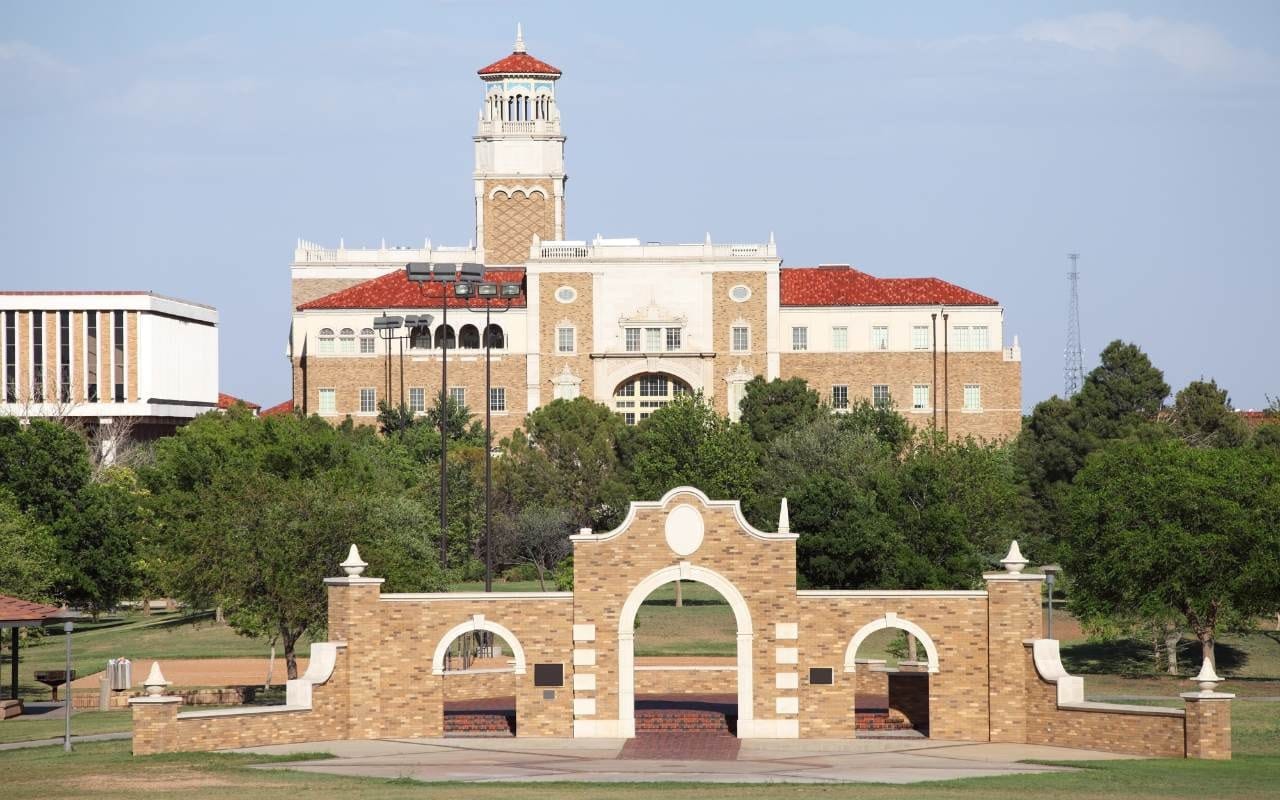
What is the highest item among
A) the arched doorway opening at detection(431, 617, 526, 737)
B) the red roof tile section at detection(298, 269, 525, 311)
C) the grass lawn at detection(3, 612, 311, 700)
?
the red roof tile section at detection(298, 269, 525, 311)

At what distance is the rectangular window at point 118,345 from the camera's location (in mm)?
158750

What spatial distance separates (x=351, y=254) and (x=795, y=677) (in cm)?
11709

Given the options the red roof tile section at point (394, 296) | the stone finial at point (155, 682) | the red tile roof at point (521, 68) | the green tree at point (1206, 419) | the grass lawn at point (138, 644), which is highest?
the red tile roof at point (521, 68)

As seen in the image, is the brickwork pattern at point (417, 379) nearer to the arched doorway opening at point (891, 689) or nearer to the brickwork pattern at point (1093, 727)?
the arched doorway opening at point (891, 689)

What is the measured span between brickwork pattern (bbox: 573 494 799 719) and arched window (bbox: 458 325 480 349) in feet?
301

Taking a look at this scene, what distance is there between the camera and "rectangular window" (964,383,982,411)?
133 metres

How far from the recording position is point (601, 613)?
44.7 m

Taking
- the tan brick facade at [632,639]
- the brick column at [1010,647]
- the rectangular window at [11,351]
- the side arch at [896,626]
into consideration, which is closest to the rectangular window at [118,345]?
the rectangular window at [11,351]

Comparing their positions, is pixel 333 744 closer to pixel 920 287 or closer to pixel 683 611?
pixel 683 611

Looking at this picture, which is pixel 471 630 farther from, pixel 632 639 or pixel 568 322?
pixel 568 322

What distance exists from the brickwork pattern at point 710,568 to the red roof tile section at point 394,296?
8882 cm

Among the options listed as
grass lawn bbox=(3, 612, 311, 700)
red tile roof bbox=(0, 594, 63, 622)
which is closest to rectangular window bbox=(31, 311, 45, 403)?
grass lawn bbox=(3, 612, 311, 700)

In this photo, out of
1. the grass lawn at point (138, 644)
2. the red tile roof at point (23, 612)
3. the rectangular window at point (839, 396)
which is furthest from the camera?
the rectangular window at point (839, 396)

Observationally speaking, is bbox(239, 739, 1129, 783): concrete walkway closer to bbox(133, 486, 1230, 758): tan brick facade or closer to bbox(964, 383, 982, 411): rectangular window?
bbox(133, 486, 1230, 758): tan brick facade
